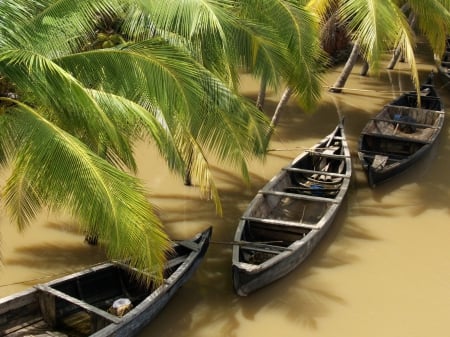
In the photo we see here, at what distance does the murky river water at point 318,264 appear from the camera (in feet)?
22.4

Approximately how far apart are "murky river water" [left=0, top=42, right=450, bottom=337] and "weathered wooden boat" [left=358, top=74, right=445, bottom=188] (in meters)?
0.33

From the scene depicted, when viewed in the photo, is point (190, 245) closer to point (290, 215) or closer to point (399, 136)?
point (290, 215)

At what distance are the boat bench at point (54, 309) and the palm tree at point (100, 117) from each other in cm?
97

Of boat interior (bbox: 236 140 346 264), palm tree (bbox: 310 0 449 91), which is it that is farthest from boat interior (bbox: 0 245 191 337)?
palm tree (bbox: 310 0 449 91)

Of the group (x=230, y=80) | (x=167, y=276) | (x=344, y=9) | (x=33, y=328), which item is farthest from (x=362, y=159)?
(x=33, y=328)

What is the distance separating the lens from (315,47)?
288 inches

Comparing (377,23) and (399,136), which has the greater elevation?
(377,23)

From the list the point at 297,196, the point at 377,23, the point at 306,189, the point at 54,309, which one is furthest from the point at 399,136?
the point at 54,309

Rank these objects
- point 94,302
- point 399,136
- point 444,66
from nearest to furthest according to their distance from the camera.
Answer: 1. point 94,302
2. point 399,136
3. point 444,66

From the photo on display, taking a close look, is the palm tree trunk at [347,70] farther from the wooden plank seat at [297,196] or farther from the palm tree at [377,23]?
the wooden plank seat at [297,196]

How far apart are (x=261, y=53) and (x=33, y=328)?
3666 millimetres

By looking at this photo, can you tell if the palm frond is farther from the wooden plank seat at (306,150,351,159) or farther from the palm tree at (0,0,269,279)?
the wooden plank seat at (306,150,351,159)

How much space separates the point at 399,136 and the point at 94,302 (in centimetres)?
616

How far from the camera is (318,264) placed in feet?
25.7
